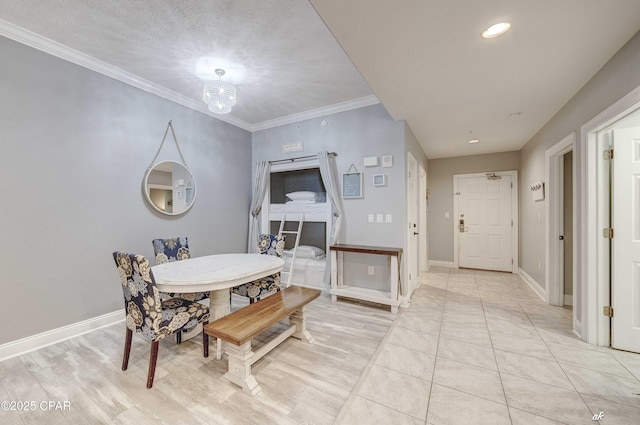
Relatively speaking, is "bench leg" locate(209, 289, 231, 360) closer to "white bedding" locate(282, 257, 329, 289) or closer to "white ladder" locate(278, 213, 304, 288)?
"white ladder" locate(278, 213, 304, 288)

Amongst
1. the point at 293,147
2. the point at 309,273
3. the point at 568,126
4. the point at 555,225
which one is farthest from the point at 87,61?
the point at 555,225

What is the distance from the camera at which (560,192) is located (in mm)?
3213

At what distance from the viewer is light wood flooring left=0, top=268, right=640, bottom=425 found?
4.92 feet

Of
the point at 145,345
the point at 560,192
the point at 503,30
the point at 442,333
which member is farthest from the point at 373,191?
the point at 145,345

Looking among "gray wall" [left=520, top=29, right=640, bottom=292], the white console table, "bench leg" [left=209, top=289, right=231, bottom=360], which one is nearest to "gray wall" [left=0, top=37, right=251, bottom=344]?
"bench leg" [left=209, top=289, right=231, bottom=360]

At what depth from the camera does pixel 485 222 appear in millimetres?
5172

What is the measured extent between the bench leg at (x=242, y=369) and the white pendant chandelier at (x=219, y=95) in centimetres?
228

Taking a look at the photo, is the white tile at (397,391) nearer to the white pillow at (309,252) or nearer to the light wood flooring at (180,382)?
the light wood flooring at (180,382)

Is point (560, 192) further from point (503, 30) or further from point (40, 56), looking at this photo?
point (40, 56)

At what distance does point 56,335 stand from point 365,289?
3277mm

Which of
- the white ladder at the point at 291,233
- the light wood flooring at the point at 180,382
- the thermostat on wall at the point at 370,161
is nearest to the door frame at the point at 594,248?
the light wood flooring at the point at 180,382

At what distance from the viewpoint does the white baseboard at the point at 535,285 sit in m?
3.41

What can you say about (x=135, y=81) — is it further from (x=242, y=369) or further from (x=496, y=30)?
(x=496, y=30)

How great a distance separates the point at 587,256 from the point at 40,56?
5321 mm
